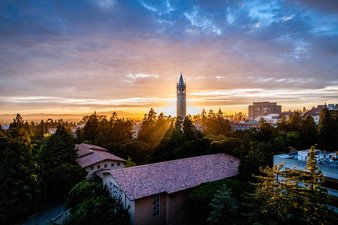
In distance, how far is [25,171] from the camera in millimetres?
21281

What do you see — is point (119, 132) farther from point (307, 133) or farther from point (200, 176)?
point (307, 133)

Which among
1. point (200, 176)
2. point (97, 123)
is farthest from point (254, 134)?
point (97, 123)

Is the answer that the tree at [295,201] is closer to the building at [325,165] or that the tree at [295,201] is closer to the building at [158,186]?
the building at [325,165]

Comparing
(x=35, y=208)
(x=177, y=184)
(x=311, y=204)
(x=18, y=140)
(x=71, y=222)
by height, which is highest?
(x=18, y=140)

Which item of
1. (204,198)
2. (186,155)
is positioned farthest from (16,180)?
(186,155)

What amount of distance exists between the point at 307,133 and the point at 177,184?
19335 millimetres

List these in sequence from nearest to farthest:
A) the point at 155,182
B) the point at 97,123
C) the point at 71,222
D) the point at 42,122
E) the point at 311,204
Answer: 1. the point at 311,204
2. the point at 71,222
3. the point at 155,182
4. the point at 97,123
5. the point at 42,122

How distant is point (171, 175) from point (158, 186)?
1.90m

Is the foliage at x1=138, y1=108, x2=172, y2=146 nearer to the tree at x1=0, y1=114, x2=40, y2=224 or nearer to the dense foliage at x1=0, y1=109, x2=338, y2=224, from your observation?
the dense foliage at x1=0, y1=109, x2=338, y2=224

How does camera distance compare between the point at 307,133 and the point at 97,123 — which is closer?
the point at 307,133

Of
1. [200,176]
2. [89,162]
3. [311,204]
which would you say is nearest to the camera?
[311,204]

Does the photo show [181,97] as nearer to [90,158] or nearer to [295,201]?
[90,158]

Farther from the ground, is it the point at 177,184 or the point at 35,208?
the point at 177,184

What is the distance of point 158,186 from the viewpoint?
56.3ft
